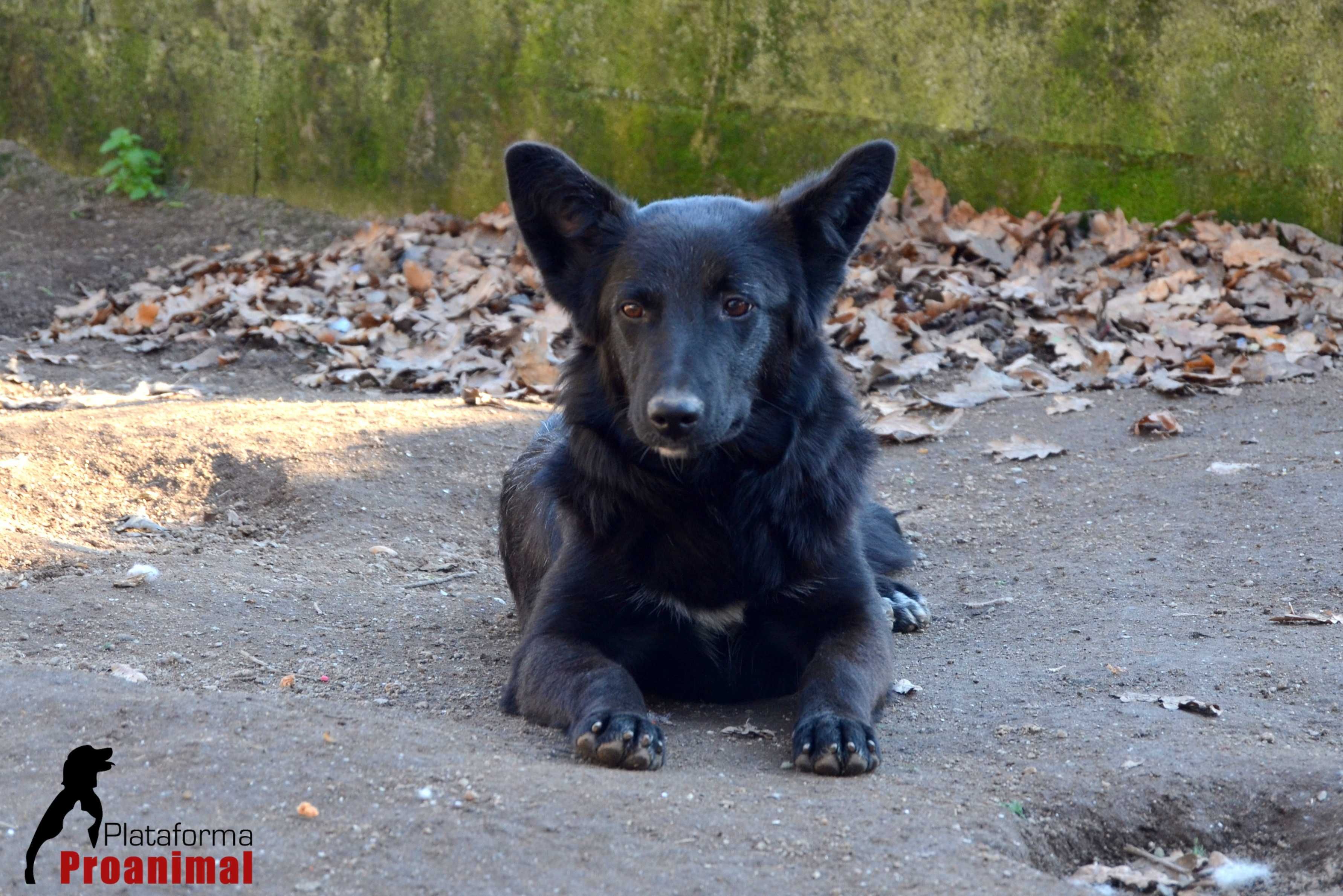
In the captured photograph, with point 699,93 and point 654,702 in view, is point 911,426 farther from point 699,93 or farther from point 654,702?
point 699,93

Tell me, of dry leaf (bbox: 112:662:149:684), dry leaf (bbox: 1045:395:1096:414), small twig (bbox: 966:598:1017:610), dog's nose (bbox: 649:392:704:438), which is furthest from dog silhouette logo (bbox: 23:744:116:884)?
dry leaf (bbox: 1045:395:1096:414)

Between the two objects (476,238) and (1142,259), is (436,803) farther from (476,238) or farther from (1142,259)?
(476,238)

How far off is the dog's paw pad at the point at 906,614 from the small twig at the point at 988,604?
0.54 feet

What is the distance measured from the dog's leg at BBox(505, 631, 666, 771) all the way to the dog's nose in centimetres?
65

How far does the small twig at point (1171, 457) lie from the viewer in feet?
18.3

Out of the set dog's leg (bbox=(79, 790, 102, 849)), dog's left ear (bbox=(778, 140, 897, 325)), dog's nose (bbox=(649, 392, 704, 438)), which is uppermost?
dog's left ear (bbox=(778, 140, 897, 325))

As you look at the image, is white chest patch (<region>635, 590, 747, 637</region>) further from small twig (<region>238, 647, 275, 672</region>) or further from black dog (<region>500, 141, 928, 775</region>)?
small twig (<region>238, 647, 275, 672</region>)

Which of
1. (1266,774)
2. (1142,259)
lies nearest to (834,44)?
(1142,259)

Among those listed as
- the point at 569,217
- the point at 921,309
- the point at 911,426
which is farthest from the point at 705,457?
the point at 921,309

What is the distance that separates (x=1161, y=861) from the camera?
2607mm

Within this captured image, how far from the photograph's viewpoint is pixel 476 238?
920 centimetres

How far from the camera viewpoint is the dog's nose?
3.14m

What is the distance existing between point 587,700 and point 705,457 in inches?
29.9

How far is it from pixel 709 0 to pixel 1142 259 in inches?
134
